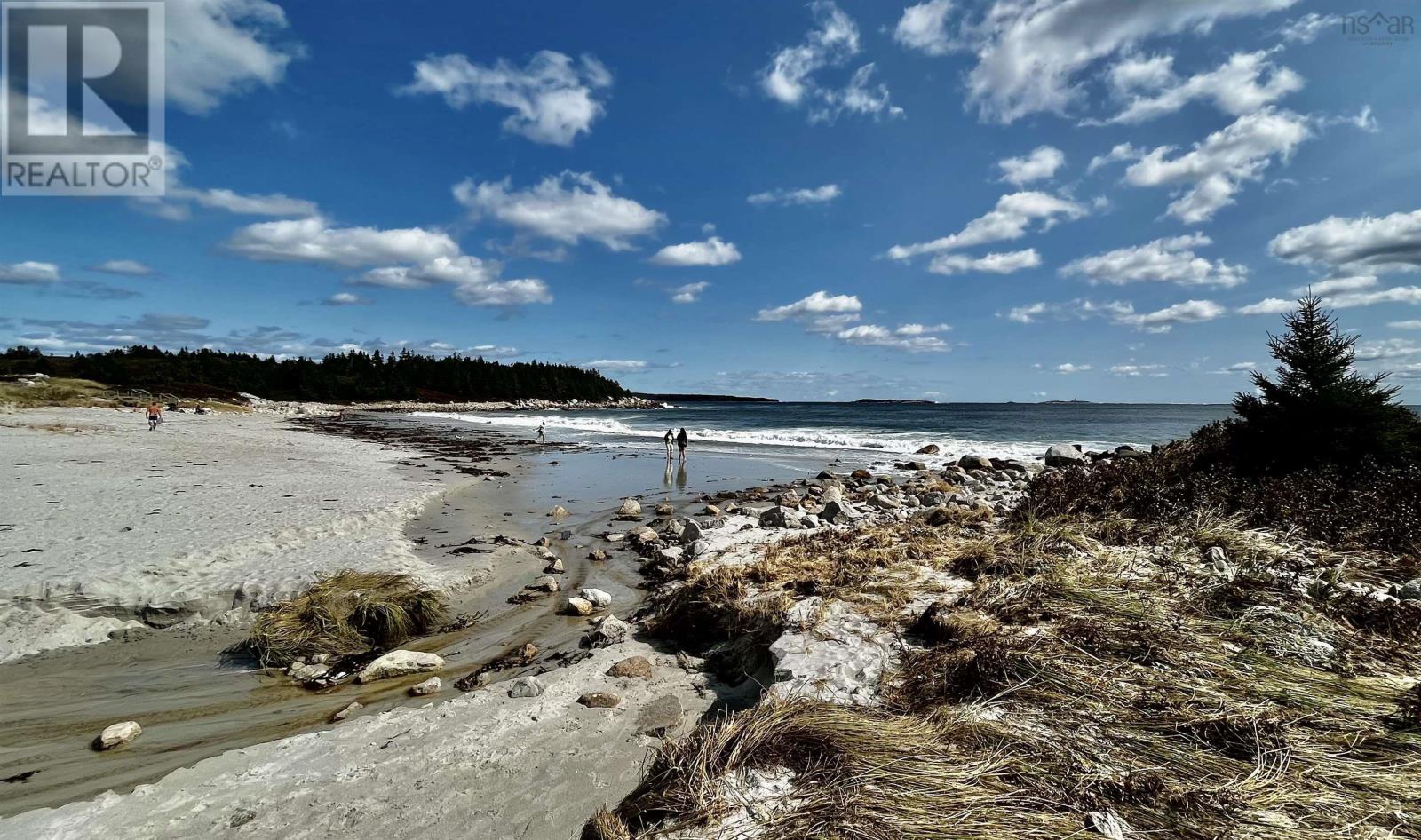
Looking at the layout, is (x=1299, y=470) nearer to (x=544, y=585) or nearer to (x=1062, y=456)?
(x=544, y=585)

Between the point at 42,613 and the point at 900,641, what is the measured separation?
355 inches

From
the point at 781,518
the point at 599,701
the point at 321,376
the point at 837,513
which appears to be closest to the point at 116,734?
the point at 599,701

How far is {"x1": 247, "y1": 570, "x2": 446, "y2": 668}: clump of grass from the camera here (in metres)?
5.72

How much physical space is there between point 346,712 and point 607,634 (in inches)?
95.6

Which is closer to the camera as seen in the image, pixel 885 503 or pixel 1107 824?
pixel 1107 824

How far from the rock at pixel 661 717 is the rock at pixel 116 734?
4016 mm

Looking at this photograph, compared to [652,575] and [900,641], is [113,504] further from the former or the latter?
[900,641]

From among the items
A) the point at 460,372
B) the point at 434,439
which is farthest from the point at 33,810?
the point at 460,372

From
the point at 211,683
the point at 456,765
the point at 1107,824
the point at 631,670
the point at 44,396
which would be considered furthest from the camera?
the point at 44,396

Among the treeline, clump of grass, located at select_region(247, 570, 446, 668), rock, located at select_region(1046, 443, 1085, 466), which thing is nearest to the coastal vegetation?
clump of grass, located at select_region(247, 570, 446, 668)

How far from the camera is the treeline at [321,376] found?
74.1 metres

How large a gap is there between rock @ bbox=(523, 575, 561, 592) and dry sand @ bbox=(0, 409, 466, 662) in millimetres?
1057

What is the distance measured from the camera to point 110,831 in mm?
3256

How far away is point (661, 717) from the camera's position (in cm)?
438
